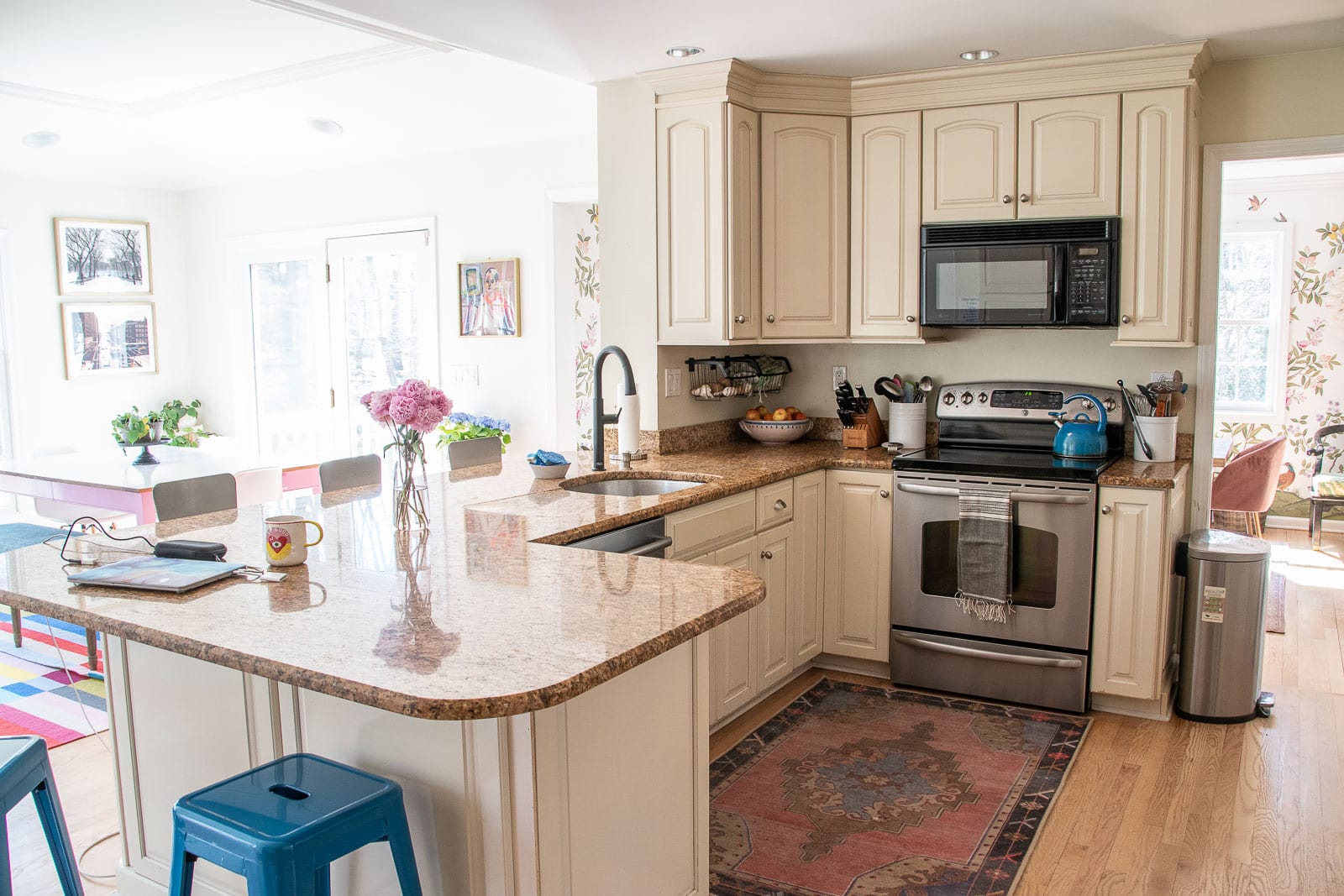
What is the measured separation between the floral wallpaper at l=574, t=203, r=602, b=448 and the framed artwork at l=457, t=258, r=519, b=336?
1.14 ft

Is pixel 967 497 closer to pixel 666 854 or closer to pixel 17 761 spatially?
pixel 666 854

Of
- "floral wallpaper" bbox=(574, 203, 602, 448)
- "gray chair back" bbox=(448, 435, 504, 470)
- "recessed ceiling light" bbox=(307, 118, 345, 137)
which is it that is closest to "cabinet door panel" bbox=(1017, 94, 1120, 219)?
"gray chair back" bbox=(448, 435, 504, 470)

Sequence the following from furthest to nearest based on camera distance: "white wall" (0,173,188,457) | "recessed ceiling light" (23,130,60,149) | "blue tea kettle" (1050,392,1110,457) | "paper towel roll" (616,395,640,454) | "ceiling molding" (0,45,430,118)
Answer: "white wall" (0,173,188,457) → "recessed ceiling light" (23,130,60,149) → "ceiling molding" (0,45,430,118) → "blue tea kettle" (1050,392,1110,457) → "paper towel roll" (616,395,640,454)

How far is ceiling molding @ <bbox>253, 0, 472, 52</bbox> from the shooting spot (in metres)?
3.60

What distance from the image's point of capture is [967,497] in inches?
144

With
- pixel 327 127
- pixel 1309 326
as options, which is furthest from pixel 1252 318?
pixel 327 127

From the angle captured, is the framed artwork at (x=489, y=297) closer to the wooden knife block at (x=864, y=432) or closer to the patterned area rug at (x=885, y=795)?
the wooden knife block at (x=864, y=432)

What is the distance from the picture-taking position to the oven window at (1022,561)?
3.57m

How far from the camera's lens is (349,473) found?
372cm

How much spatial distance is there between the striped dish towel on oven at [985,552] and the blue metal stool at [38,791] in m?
2.79

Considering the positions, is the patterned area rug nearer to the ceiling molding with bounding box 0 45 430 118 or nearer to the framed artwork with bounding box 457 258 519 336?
the framed artwork with bounding box 457 258 519 336

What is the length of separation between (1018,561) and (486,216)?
3.52m

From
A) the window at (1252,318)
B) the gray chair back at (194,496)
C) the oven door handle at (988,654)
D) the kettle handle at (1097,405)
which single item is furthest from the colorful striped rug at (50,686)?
the window at (1252,318)

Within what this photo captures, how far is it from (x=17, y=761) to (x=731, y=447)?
2.91m
